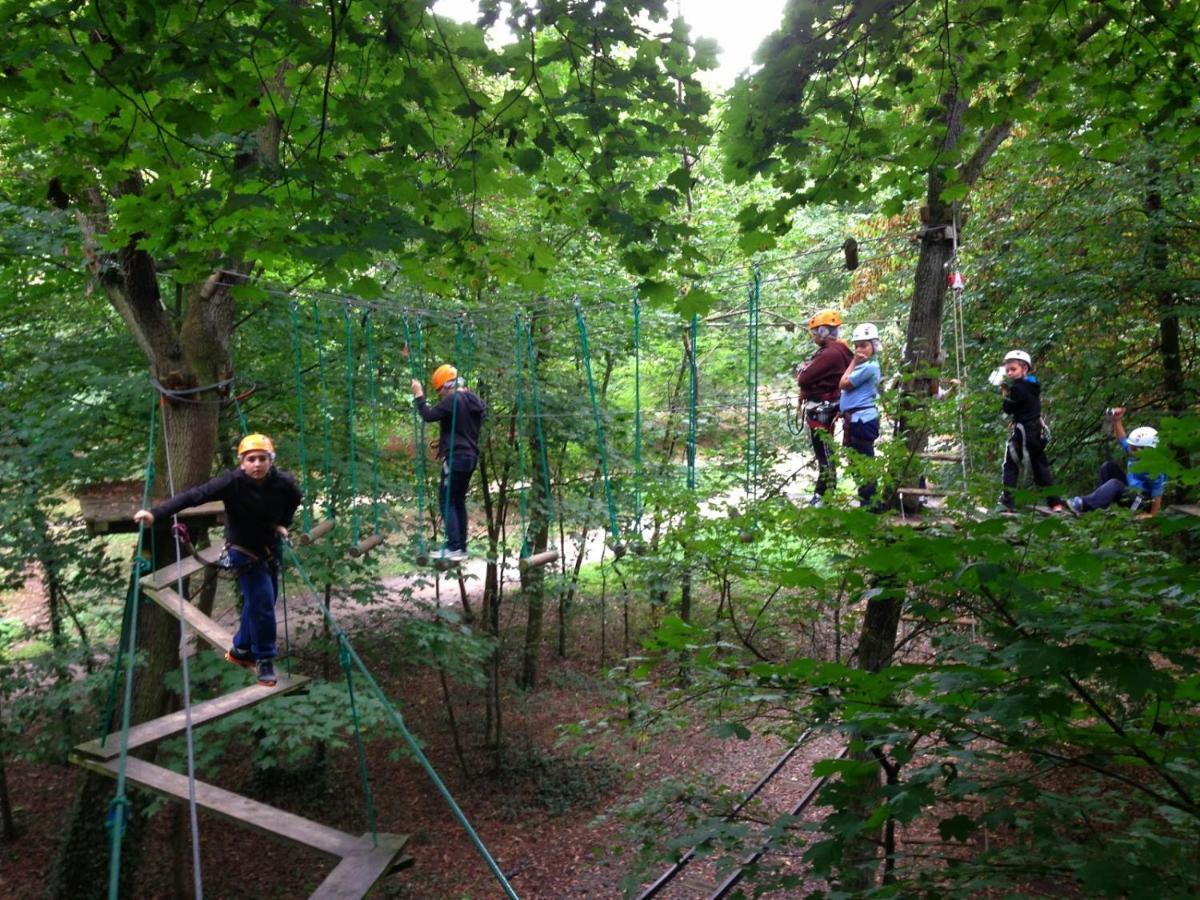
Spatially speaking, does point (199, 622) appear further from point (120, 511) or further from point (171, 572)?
point (120, 511)

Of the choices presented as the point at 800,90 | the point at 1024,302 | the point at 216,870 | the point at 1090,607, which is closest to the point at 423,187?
the point at 800,90

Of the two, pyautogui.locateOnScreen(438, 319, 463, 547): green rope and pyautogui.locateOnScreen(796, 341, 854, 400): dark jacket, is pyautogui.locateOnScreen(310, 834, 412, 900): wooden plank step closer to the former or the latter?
pyautogui.locateOnScreen(438, 319, 463, 547): green rope

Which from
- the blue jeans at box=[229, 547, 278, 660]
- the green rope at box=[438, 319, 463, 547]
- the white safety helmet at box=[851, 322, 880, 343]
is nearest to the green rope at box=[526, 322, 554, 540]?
the green rope at box=[438, 319, 463, 547]

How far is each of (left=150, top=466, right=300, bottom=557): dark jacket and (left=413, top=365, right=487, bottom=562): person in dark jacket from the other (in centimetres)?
122

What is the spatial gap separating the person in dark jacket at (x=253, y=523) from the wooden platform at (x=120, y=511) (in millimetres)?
590

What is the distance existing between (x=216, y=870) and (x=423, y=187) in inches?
258

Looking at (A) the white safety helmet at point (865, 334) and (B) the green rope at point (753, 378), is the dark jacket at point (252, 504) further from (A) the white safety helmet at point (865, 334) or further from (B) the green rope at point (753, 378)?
(A) the white safety helmet at point (865, 334)

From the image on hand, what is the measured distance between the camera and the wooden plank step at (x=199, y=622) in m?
3.63

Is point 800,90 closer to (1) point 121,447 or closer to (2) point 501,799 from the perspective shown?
(1) point 121,447

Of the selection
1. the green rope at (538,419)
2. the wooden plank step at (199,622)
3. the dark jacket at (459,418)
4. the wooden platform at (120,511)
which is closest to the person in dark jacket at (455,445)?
the dark jacket at (459,418)

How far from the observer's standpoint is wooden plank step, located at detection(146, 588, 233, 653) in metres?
3.63

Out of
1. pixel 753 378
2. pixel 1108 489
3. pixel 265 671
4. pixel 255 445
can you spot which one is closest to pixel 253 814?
pixel 265 671

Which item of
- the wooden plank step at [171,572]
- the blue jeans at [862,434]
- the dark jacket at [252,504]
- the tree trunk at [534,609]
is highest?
the blue jeans at [862,434]

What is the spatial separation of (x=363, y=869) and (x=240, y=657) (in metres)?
1.74
